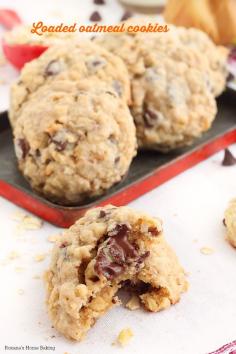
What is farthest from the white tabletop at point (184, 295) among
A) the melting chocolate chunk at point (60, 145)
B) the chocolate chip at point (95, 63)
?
the chocolate chip at point (95, 63)

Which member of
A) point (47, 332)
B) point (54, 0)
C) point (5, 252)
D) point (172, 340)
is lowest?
point (54, 0)

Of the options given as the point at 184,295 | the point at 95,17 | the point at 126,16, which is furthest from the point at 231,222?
the point at 95,17

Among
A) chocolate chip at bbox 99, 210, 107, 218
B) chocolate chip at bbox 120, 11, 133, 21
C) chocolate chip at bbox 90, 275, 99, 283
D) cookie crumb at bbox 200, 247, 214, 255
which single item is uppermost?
chocolate chip at bbox 99, 210, 107, 218

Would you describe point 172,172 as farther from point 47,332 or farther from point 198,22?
point 198,22

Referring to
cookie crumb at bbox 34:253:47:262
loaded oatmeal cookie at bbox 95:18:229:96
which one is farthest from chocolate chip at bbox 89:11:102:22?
cookie crumb at bbox 34:253:47:262

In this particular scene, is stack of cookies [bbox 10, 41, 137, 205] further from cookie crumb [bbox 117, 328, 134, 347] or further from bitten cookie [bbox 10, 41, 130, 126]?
cookie crumb [bbox 117, 328, 134, 347]

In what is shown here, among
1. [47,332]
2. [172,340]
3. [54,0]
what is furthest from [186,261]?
[54,0]

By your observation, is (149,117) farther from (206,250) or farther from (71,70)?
(206,250)
